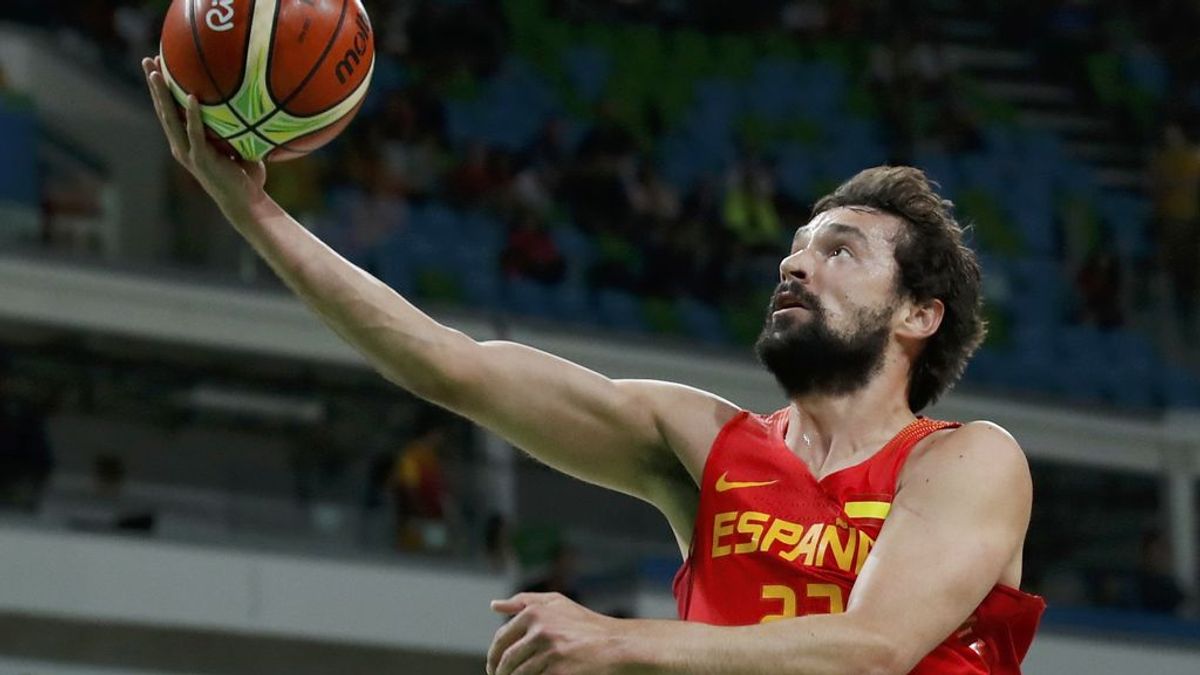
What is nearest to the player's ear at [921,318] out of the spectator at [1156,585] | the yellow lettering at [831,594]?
the yellow lettering at [831,594]

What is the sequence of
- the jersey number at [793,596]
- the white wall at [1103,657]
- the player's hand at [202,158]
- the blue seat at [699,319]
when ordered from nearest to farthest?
the jersey number at [793,596]
the player's hand at [202,158]
the white wall at [1103,657]
the blue seat at [699,319]

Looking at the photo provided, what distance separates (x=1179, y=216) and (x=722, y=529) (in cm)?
1244

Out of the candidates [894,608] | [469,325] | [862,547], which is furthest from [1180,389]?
[894,608]

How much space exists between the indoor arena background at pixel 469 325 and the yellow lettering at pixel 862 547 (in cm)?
776

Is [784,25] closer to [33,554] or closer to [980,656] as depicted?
[33,554]

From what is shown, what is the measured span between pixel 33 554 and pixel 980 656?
9102 millimetres

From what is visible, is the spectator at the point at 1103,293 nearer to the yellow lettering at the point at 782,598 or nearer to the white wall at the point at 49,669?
the white wall at the point at 49,669

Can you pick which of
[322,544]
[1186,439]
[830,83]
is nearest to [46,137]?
[322,544]

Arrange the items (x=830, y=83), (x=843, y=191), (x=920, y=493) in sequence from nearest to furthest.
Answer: (x=920, y=493) < (x=843, y=191) < (x=830, y=83)

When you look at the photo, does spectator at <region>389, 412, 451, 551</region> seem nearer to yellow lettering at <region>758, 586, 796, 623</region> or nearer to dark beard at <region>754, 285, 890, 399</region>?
dark beard at <region>754, 285, 890, 399</region>

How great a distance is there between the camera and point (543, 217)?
14.5 m

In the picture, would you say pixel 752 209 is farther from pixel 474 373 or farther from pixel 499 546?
pixel 474 373

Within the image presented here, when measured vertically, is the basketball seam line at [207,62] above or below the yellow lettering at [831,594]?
above

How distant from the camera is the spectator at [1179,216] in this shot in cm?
1489
